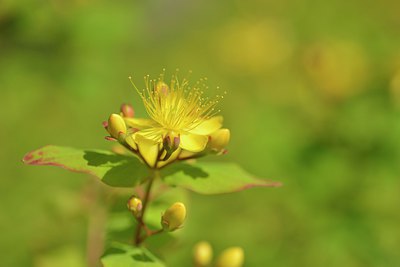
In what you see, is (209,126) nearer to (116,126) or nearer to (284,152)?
(116,126)

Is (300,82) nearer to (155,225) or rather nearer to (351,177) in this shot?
(351,177)

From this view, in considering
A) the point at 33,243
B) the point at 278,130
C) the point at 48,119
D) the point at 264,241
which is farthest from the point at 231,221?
the point at 48,119

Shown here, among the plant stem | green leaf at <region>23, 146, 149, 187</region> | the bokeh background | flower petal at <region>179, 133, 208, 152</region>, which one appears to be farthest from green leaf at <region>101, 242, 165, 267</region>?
the bokeh background

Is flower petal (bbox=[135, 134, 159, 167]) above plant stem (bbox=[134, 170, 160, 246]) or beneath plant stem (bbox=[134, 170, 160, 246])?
above

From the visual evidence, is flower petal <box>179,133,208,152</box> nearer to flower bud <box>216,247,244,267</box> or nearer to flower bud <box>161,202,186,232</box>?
flower bud <box>161,202,186,232</box>

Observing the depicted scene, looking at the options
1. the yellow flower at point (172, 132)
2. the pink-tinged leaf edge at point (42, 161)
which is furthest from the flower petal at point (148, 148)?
the pink-tinged leaf edge at point (42, 161)

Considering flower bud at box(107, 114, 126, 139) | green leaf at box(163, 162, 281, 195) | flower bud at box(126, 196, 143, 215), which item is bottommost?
flower bud at box(126, 196, 143, 215)

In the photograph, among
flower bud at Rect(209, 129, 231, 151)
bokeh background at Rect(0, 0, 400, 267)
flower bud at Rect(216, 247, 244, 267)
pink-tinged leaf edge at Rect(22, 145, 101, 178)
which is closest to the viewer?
pink-tinged leaf edge at Rect(22, 145, 101, 178)
